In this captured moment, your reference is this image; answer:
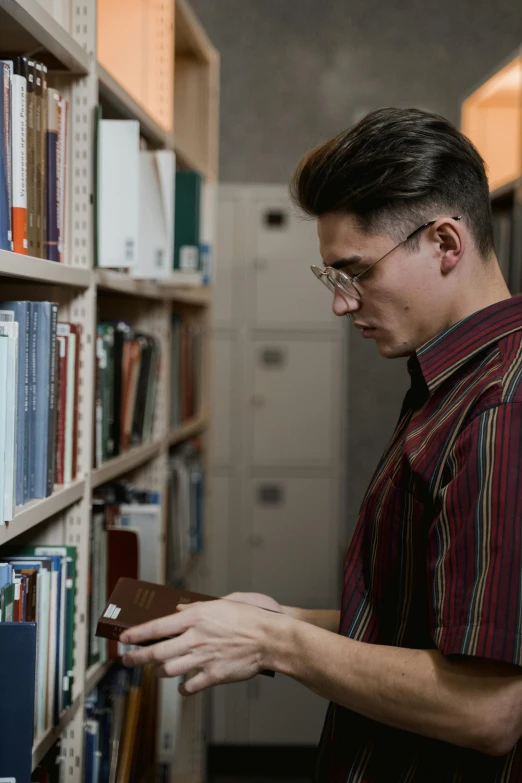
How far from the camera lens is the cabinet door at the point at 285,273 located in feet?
11.9

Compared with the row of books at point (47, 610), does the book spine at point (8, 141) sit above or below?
above

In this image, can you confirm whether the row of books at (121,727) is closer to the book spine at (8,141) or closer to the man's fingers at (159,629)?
Result: the man's fingers at (159,629)

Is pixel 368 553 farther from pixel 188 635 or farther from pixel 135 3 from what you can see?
pixel 135 3

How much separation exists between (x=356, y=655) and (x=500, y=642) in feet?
0.63

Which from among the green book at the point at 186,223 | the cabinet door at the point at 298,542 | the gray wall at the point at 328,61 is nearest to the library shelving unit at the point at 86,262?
the green book at the point at 186,223

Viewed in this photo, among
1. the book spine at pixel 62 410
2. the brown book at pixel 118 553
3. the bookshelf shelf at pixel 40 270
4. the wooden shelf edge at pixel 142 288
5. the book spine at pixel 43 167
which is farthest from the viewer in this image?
the brown book at pixel 118 553

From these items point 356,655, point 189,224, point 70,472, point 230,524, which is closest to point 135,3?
point 189,224

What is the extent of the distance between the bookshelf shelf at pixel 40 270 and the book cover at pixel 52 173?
0.15 feet

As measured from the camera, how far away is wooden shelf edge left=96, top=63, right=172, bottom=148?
1621mm

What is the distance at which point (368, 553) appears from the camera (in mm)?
1124

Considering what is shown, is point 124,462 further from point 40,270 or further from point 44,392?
point 40,270

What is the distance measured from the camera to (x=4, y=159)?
115 centimetres

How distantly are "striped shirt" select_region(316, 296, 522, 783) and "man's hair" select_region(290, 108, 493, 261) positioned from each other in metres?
0.16

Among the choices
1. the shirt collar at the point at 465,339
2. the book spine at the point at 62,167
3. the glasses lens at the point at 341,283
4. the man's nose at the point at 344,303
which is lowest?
the shirt collar at the point at 465,339
